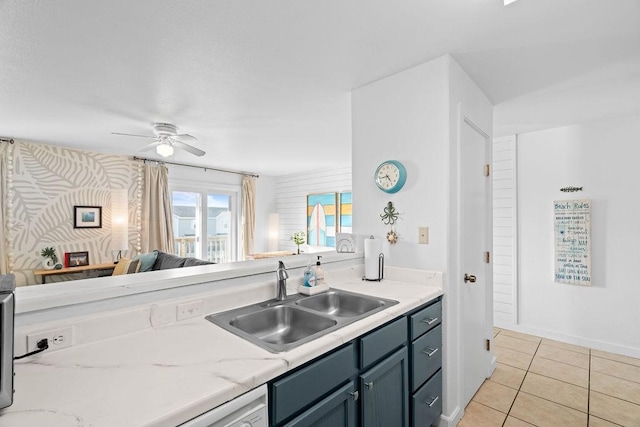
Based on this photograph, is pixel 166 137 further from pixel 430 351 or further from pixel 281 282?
pixel 430 351

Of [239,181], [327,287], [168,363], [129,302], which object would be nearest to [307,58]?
[327,287]

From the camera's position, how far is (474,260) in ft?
7.52

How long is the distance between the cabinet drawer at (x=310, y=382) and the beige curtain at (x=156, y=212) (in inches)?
191

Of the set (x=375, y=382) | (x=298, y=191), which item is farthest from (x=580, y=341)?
(x=298, y=191)

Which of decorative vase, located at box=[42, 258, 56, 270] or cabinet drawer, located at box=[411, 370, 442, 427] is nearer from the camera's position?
cabinet drawer, located at box=[411, 370, 442, 427]

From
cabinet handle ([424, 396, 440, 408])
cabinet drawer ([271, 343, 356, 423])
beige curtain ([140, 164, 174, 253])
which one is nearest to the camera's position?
cabinet drawer ([271, 343, 356, 423])

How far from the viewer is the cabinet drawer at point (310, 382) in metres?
0.97

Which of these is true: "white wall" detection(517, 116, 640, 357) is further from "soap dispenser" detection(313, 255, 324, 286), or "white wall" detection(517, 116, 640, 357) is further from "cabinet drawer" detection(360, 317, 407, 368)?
"soap dispenser" detection(313, 255, 324, 286)

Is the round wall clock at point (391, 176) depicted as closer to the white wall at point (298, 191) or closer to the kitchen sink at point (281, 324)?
the kitchen sink at point (281, 324)

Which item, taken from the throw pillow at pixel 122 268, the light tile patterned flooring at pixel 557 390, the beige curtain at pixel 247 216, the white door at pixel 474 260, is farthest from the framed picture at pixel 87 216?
the light tile patterned flooring at pixel 557 390

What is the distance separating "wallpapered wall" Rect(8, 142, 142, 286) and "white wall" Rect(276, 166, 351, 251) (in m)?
2.99

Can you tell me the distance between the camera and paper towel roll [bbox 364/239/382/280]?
216 cm

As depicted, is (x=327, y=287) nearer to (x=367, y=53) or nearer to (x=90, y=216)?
(x=367, y=53)

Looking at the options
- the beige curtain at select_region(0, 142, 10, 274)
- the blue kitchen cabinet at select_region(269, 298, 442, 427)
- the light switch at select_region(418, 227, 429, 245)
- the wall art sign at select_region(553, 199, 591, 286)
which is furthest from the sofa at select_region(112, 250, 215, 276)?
the wall art sign at select_region(553, 199, 591, 286)
